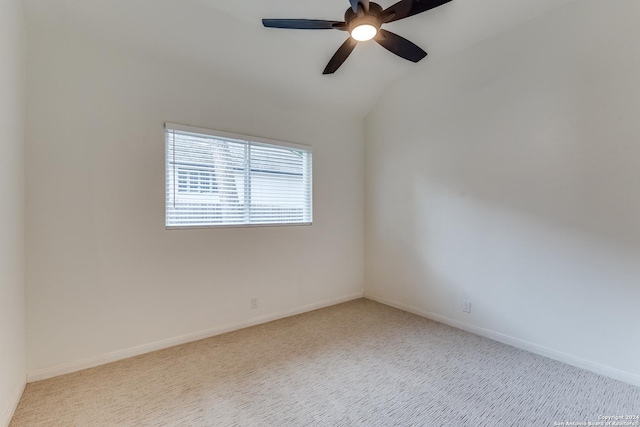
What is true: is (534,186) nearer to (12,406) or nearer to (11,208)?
(11,208)

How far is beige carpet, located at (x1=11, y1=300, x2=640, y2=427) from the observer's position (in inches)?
70.6

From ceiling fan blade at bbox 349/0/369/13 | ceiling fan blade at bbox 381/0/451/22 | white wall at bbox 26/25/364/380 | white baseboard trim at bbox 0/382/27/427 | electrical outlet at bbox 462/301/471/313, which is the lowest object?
white baseboard trim at bbox 0/382/27/427

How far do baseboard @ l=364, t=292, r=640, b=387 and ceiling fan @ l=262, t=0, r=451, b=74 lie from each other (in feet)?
8.59

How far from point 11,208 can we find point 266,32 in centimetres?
235

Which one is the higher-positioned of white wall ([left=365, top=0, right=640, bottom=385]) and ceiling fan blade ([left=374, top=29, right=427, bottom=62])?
ceiling fan blade ([left=374, top=29, right=427, bottom=62])

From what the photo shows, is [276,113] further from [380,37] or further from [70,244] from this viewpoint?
[70,244]

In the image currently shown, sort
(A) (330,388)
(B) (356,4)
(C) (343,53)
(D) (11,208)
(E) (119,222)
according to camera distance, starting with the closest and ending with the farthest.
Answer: (B) (356,4) → (D) (11,208) → (A) (330,388) → (C) (343,53) → (E) (119,222)

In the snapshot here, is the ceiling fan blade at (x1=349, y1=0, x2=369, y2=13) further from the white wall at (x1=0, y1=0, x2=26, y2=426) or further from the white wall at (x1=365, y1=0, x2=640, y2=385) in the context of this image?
the white wall at (x1=0, y1=0, x2=26, y2=426)

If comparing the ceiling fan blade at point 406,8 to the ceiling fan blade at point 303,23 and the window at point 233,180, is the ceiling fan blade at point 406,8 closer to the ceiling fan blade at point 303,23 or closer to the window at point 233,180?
the ceiling fan blade at point 303,23

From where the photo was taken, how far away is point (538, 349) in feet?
8.43

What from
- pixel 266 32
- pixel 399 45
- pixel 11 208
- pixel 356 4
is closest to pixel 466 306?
pixel 399 45

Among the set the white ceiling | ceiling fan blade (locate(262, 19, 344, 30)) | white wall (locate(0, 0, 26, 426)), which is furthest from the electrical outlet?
white wall (locate(0, 0, 26, 426))

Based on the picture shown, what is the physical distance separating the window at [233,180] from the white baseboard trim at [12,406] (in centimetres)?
143

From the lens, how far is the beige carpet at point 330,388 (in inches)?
70.6
